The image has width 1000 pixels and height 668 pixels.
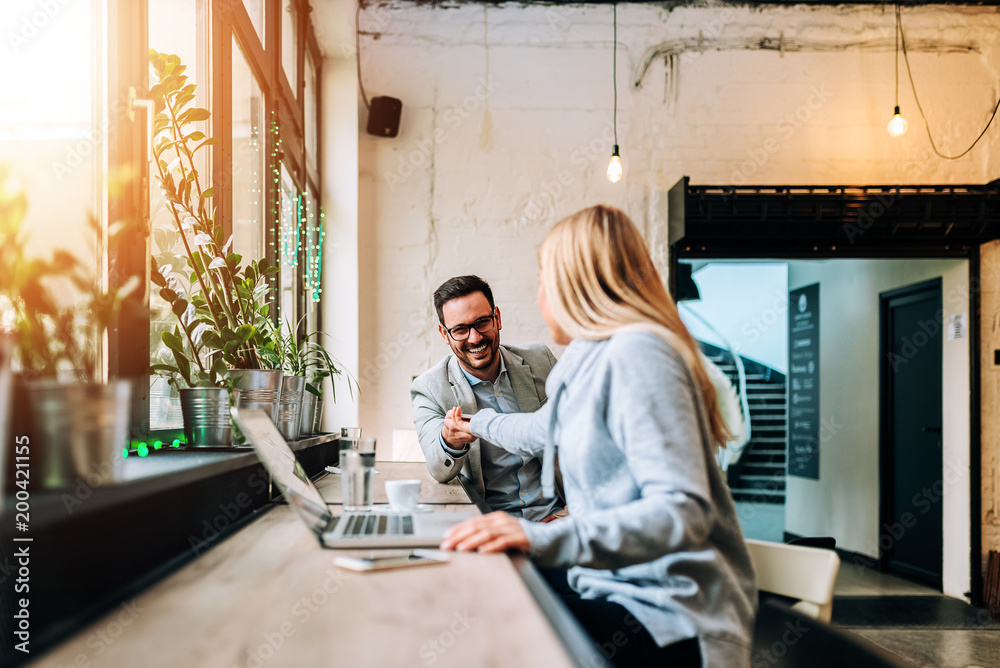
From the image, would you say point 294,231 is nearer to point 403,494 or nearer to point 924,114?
point 403,494

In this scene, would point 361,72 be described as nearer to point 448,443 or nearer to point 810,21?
point 810,21

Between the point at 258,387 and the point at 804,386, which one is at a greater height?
the point at 258,387

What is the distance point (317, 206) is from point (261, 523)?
3.00 meters

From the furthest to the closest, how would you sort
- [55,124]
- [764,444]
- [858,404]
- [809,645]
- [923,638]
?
[764,444]
[858,404]
[923,638]
[55,124]
[809,645]

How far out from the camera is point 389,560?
3.61ft

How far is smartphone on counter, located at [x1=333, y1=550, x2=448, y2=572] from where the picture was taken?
1.05 metres

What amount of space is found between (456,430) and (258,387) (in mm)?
549

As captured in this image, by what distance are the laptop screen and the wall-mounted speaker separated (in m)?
3.07

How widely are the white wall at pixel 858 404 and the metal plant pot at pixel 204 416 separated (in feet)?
13.9

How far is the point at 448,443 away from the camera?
2057 mm

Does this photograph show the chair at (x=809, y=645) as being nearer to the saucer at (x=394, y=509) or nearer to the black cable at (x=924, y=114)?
the saucer at (x=394, y=509)

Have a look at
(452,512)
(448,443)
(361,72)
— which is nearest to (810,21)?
(361,72)

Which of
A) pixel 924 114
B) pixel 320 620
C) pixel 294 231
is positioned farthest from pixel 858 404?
pixel 320 620

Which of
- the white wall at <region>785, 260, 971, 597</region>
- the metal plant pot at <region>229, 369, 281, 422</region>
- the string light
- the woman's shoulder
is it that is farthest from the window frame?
the white wall at <region>785, 260, 971, 597</region>
